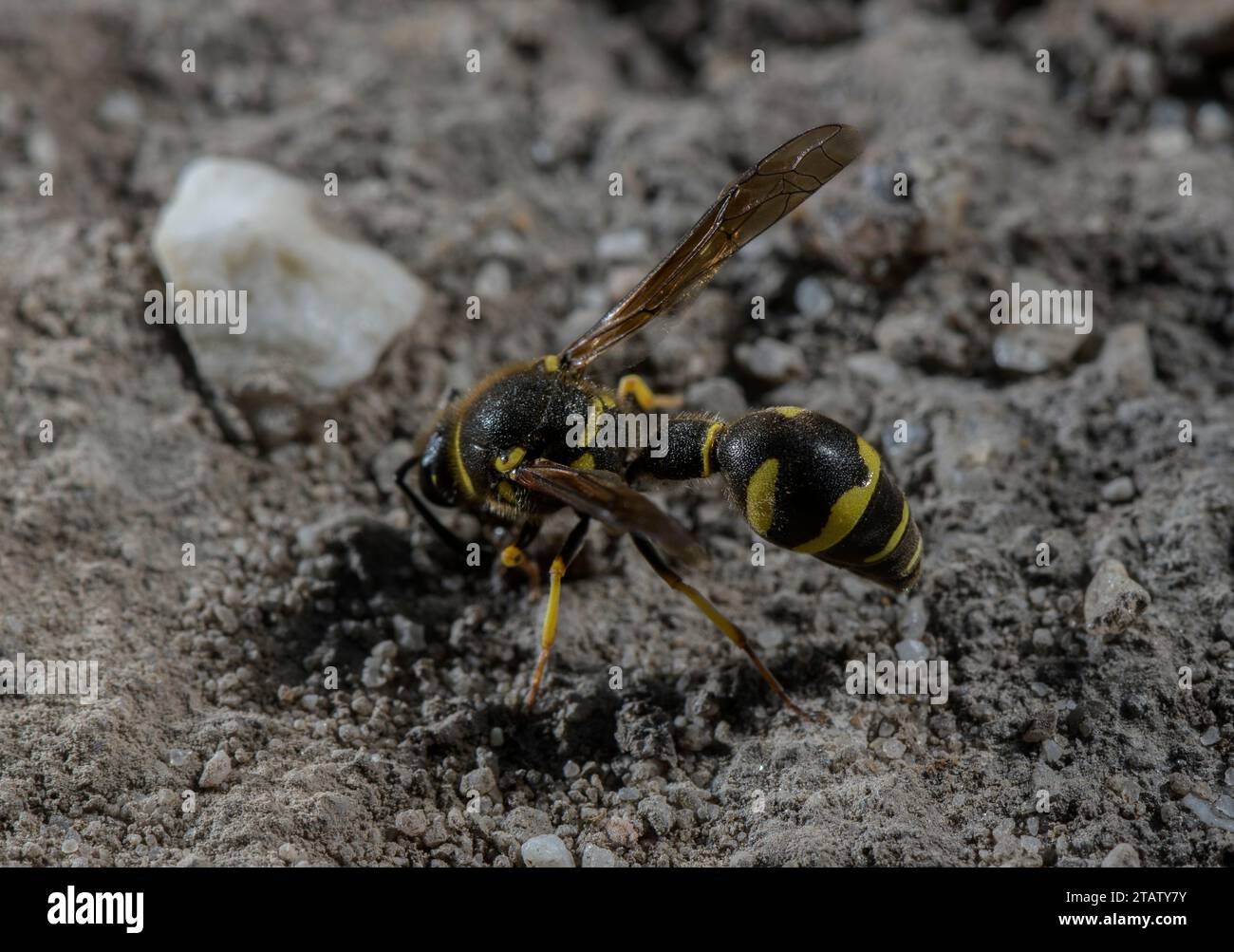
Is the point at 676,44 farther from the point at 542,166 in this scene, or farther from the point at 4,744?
the point at 4,744

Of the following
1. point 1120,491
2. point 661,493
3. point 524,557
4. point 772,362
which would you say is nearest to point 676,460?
point 661,493

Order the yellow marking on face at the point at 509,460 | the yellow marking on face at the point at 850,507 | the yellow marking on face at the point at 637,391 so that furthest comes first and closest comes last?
the yellow marking on face at the point at 637,391
the yellow marking on face at the point at 509,460
the yellow marking on face at the point at 850,507

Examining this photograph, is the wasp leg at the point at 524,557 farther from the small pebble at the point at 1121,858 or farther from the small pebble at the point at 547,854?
the small pebble at the point at 1121,858

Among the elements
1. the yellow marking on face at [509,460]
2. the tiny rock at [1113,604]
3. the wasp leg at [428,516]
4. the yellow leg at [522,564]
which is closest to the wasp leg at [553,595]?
the yellow leg at [522,564]

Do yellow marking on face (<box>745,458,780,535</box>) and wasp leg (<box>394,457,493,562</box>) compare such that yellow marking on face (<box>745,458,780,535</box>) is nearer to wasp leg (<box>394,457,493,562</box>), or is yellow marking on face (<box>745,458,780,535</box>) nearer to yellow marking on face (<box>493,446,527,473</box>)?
yellow marking on face (<box>493,446,527,473</box>)
